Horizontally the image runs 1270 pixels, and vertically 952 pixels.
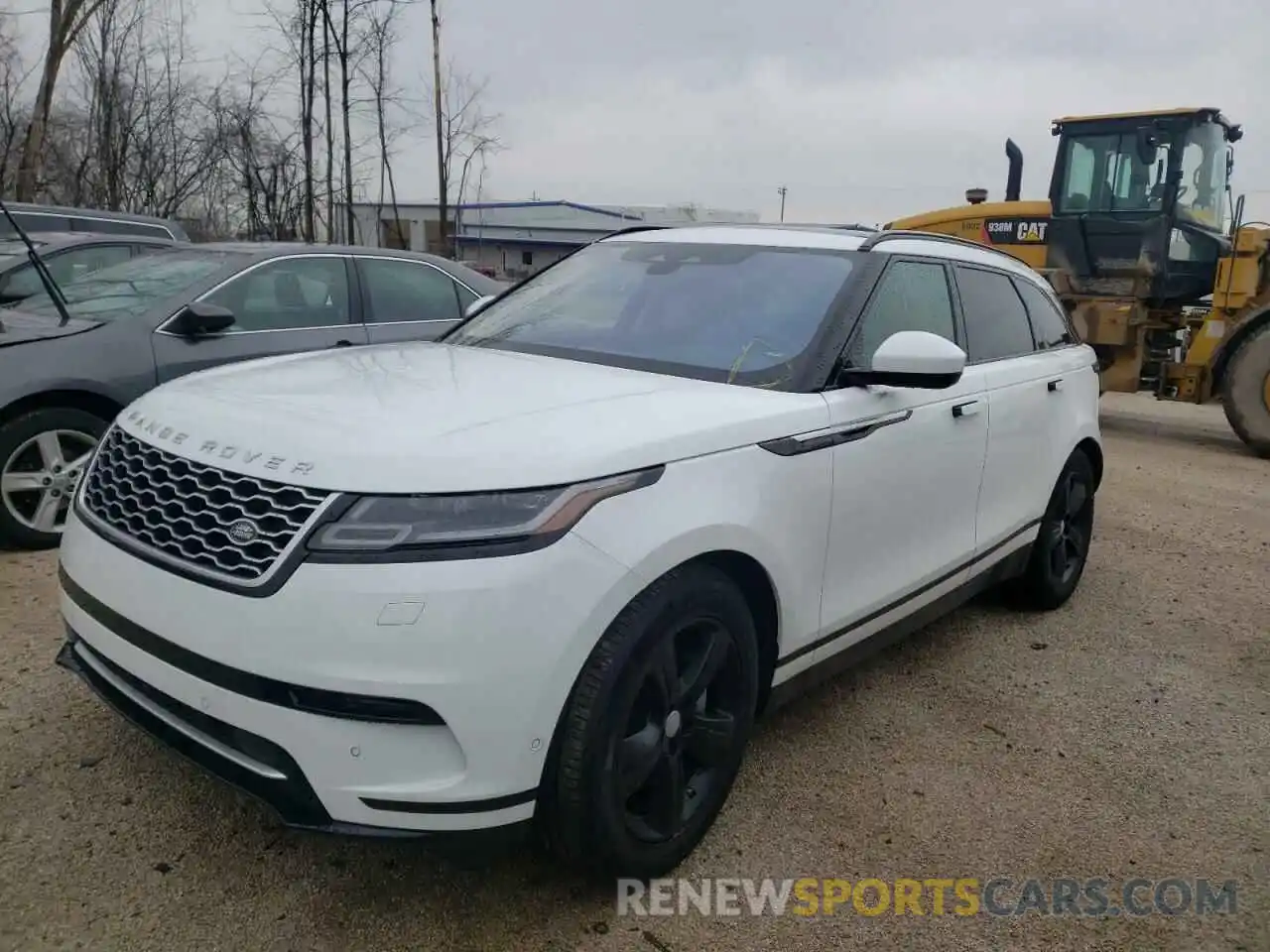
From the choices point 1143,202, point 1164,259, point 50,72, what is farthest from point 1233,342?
point 50,72

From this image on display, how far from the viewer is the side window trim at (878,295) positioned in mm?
3109

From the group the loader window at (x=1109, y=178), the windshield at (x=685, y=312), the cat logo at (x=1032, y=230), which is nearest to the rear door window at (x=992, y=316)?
the windshield at (x=685, y=312)

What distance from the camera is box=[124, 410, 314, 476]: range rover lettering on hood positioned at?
2.11 meters

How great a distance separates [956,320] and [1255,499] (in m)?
5.41

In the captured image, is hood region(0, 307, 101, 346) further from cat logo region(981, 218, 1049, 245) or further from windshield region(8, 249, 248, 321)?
cat logo region(981, 218, 1049, 245)

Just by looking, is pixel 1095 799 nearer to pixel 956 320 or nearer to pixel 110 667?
pixel 956 320

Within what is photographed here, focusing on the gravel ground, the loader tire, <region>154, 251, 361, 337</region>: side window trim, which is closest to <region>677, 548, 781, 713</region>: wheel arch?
the gravel ground

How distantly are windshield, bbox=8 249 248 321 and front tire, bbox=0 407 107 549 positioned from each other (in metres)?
0.66

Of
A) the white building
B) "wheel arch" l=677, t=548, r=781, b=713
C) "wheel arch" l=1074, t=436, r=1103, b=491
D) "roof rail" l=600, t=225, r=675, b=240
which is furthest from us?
the white building

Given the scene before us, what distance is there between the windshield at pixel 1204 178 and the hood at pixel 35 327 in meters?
10.6

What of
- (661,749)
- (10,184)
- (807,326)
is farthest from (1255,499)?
(10,184)

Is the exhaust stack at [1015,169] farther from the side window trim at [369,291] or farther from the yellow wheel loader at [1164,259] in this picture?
the side window trim at [369,291]

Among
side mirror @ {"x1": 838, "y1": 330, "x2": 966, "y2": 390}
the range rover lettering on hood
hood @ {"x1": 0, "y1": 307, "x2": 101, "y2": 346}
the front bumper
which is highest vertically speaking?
side mirror @ {"x1": 838, "y1": 330, "x2": 966, "y2": 390}

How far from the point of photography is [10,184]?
87.0 feet
